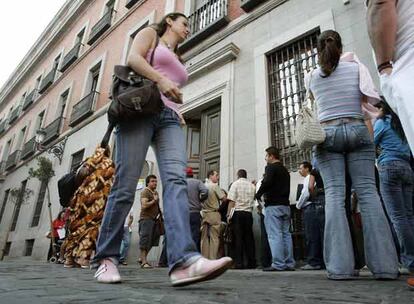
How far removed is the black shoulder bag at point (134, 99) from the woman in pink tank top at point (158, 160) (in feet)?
0.15

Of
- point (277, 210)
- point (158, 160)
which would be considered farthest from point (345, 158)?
point (277, 210)

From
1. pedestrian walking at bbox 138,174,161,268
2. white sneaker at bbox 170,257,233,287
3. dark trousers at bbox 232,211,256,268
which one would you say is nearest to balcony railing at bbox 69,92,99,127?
pedestrian walking at bbox 138,174,161,268

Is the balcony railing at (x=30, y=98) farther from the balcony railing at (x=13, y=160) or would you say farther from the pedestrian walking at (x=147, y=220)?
the pedestrian walking at (x=147, y=220)

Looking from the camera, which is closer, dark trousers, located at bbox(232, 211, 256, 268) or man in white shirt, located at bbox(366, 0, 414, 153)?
man in white shirt, located at bbox(366, 0, 414, 153)

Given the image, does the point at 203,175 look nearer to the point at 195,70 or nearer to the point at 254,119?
the point at 254,119

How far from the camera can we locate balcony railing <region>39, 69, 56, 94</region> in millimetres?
17628

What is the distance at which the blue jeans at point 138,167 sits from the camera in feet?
6.00

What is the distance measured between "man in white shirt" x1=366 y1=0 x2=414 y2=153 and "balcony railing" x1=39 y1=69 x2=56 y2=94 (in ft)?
62.0

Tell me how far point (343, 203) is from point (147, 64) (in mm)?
1674

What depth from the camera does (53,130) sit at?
48.9 feet

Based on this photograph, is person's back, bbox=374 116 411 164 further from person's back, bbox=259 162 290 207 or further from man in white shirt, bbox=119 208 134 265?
man in white shirt, bbox=119 208 134 265

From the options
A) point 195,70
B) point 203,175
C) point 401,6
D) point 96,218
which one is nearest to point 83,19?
point 195,70

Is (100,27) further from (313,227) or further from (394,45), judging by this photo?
(394,45)

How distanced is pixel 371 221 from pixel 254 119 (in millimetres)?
4576
